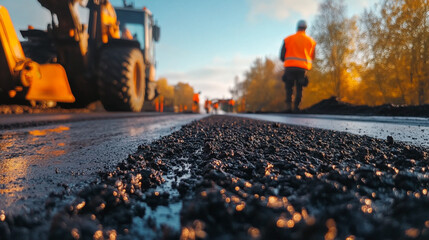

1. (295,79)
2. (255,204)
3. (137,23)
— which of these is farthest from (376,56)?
(255,204)

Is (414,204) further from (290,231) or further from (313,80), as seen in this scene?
(313,80)

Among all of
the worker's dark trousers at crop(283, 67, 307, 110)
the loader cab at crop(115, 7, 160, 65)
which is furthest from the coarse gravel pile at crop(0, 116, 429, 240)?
the loader cab at crop(115, 7, 160, 65)

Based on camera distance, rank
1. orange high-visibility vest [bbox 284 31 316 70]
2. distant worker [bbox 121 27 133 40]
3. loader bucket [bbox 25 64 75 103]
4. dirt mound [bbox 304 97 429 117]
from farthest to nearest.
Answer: distant worker [bbox 121 27 133 40], orange high-visibility vest [bbox 284 31 316 70], loader bucket [bbox 25 64 75 103], dirt mound [bbox 304 97 429 117]

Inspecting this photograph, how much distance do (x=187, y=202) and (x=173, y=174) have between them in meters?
0.31

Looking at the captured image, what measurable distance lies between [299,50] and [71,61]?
634cm

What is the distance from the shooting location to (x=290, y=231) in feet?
1.40

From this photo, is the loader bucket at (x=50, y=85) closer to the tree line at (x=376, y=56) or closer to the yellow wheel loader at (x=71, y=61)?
the yellow wheel loader at (x=71, y=61)

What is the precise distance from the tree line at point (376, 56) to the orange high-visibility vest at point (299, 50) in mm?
7258

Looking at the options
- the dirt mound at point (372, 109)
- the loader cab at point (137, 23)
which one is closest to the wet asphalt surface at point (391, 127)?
the dirt mound at point (372, 109)

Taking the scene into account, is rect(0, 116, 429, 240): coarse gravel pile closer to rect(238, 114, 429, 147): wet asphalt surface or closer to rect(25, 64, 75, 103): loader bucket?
rect(238, 114, 429, 147): wet asphalt surface

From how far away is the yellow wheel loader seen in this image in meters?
4.43

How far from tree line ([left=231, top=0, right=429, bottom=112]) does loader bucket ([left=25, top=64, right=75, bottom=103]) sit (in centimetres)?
1323

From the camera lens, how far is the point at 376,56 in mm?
15609

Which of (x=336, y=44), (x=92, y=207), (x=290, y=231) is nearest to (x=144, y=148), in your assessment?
(x=92, y=207)
